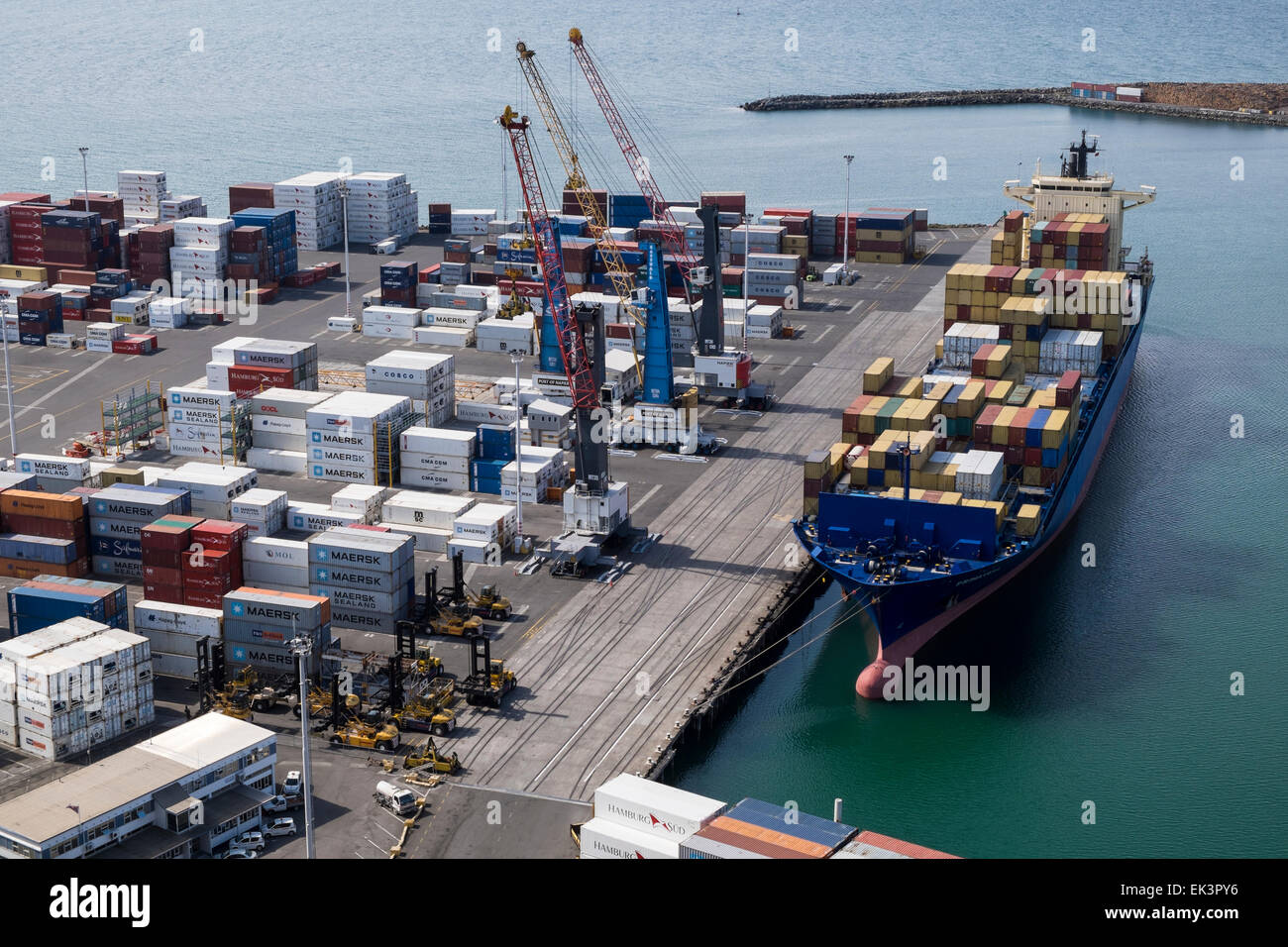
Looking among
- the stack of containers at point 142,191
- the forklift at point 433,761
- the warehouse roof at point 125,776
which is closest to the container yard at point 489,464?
the forklift at point 433,761

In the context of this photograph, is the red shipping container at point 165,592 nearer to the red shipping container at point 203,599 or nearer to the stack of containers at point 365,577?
the red shipping container at point 203,599

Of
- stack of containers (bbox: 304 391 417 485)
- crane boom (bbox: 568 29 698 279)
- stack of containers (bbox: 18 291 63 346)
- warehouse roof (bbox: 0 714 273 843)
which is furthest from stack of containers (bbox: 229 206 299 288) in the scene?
warehouse roof (bbox: 0 714 273 843)

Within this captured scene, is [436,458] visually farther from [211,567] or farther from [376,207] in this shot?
[376,207]

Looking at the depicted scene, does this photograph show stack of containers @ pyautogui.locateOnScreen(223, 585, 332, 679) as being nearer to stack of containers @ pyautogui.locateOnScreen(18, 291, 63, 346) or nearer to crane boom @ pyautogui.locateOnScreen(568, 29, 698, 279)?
crane boom @ pyautogui.locateOnScreen(568, 29, 698, 279)
